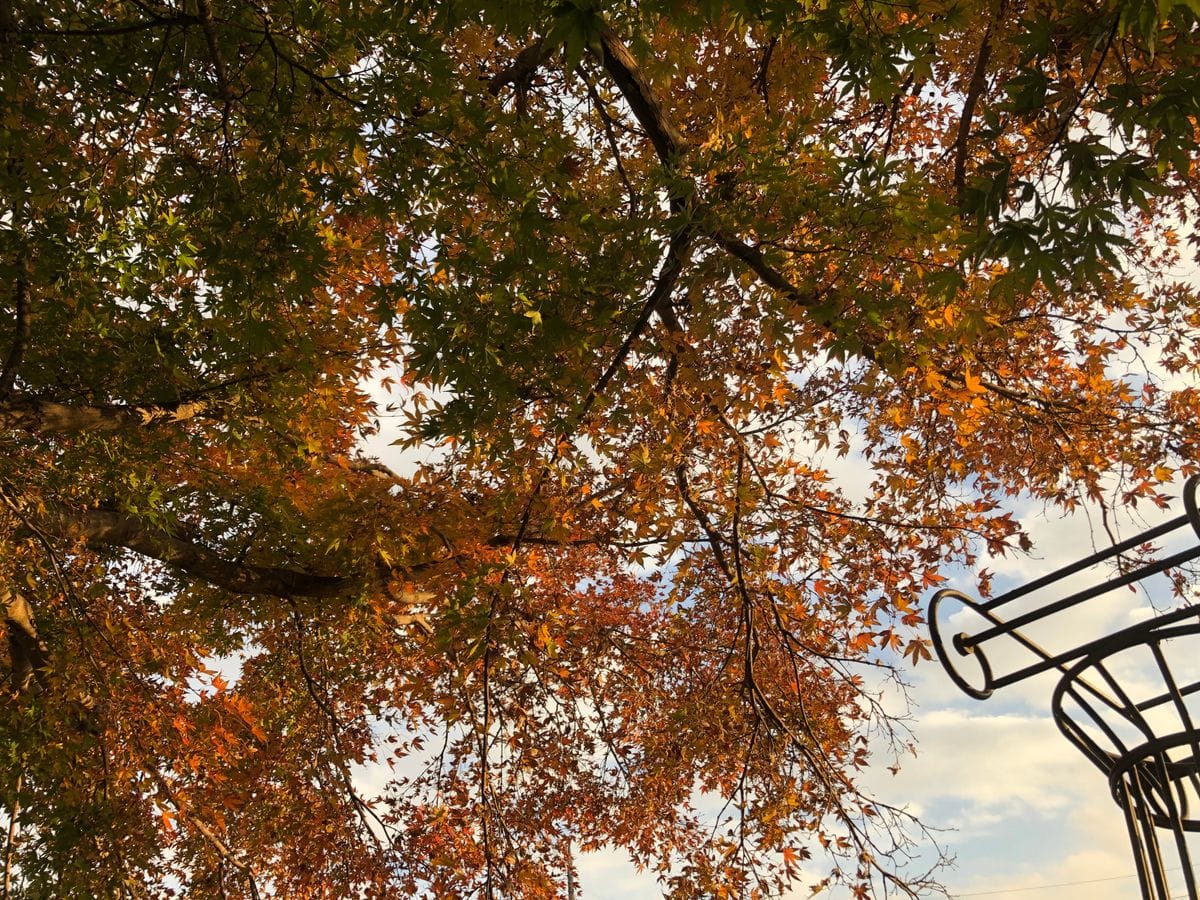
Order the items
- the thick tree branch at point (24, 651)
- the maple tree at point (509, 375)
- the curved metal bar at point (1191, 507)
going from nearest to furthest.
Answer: the curved metal bar at point (1191, 507) → the maple tree at point (509, 375) → the thick tree branch at point (24, 651)

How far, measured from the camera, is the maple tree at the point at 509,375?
3363mm

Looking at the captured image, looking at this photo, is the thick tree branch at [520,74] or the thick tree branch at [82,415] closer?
the thick tree branch at [82,415]

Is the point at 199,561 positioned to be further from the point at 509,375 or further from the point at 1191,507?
the point at 1191,507

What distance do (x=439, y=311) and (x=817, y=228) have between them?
6.24 ft

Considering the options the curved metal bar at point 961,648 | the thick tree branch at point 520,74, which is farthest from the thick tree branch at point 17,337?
the curved metal bar at point 961,648

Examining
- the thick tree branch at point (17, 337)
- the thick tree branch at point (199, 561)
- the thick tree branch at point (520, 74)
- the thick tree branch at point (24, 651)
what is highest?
the thick tree branch at point (520, 74)

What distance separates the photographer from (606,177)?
6023 mm

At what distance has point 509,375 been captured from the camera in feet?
12.0

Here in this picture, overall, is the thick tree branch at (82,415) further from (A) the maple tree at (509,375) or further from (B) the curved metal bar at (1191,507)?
(B) the curved metal bar at (1191,507)

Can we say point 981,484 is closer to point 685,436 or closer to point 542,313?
point 685,436

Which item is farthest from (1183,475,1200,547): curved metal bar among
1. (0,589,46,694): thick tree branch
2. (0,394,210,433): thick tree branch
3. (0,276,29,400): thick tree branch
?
(0,589,46,694): thick tree branch

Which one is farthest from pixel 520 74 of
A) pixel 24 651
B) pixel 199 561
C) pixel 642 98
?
pixel 24 651

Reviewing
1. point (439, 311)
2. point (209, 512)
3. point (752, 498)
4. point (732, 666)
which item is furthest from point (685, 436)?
point (209, 512)

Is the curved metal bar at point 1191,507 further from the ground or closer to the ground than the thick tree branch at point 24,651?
closer to the ground
